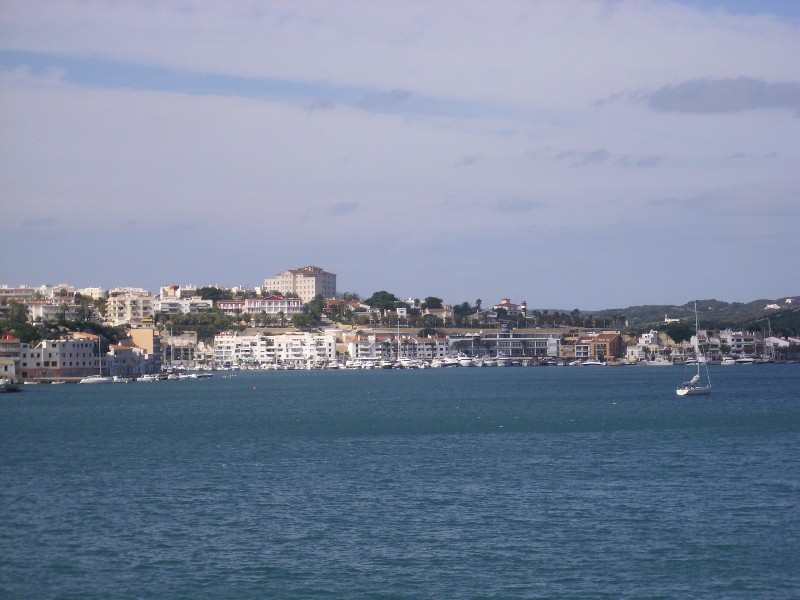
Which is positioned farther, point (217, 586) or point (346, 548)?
point (346, 548)

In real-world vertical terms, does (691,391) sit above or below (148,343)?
below

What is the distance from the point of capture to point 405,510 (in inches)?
888

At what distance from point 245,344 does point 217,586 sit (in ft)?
452

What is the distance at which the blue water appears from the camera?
56.7 ft

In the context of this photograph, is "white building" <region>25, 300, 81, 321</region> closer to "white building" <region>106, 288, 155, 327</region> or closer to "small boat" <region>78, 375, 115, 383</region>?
"white building" <region>106, 288, 155, 327</region>

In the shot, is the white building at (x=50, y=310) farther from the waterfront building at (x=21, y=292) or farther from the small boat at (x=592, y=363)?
the small boat at (x=592, y=363)

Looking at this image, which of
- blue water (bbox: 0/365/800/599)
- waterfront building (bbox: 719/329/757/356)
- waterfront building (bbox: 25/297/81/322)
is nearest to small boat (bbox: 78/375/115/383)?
waterfront building (bbox: 25/297/81/322)

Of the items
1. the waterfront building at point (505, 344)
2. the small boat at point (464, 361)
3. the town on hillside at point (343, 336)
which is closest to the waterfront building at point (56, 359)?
the town on hillside at point (343, 336)

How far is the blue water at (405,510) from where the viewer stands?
1730 centimetres

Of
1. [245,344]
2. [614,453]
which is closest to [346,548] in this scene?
[614,453]

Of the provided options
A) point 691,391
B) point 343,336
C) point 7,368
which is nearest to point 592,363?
point 343,336

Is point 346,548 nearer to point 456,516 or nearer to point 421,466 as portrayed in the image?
point 456,516

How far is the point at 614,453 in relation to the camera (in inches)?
1252

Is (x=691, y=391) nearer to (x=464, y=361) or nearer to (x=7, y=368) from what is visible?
(x=7, y=368)
